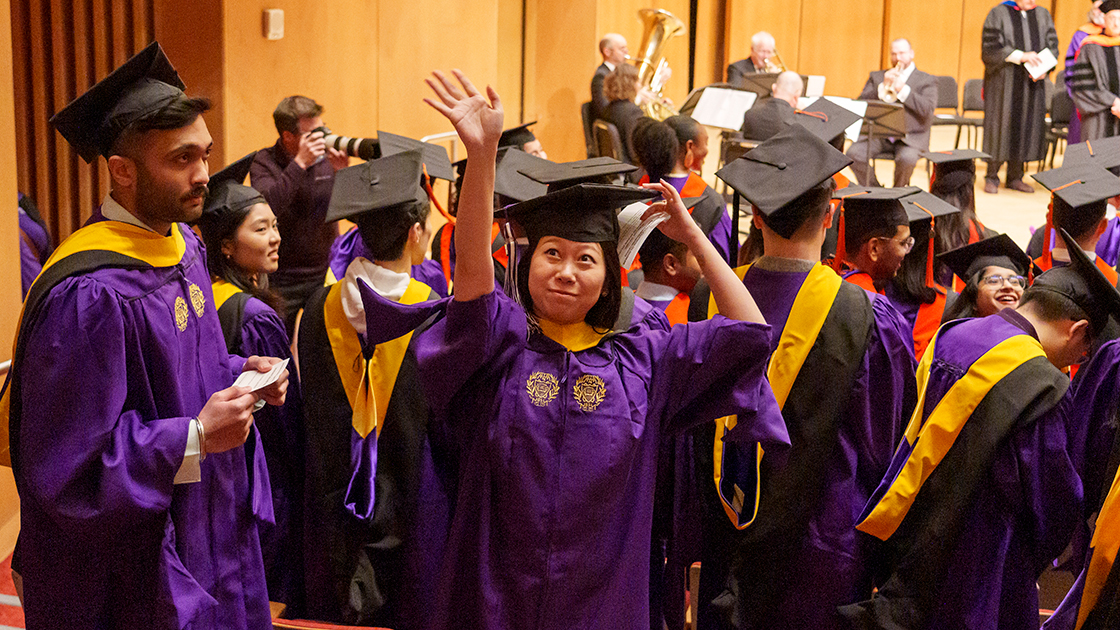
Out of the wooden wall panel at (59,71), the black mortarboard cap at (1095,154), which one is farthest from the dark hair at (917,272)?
the wooden wall panel at (59,71)

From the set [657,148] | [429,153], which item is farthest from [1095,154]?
[429,153]

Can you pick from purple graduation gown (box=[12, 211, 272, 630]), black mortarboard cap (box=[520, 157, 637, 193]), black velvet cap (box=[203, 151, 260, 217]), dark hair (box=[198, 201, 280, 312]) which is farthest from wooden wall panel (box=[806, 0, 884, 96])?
purple graduation gown (box=[12, 211, 272, 630])

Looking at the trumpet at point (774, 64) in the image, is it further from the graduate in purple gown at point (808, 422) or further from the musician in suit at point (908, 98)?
the graduate in purple gown at point (808, 422)

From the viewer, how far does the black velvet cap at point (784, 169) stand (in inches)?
119

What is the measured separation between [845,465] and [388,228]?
5.16 feet

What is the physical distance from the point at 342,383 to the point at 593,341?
1156 mm

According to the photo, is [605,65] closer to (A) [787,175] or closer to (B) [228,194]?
(B) [228,194]

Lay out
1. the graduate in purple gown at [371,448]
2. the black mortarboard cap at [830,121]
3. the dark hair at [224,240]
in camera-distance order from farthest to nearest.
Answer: the black mortarboard cap at [830,121] → the dark hair at [224,240] → the graduate in purple gown at [371,448]

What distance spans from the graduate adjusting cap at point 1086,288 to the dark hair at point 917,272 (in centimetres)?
129

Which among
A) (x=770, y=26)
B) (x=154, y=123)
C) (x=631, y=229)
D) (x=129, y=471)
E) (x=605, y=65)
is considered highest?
(x=770, y=26)

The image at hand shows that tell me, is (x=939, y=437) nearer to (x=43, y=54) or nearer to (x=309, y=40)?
(x=43, y=54)

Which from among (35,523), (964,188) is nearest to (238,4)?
(964,188)

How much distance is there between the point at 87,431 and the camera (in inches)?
87.1

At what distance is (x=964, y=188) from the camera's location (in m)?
5.61
